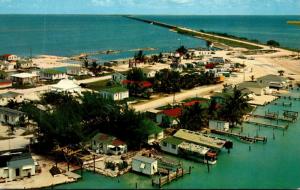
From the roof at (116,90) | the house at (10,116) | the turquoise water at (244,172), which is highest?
the roof at (116,90)

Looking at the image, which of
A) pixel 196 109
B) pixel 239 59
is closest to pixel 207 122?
pixel 196 109

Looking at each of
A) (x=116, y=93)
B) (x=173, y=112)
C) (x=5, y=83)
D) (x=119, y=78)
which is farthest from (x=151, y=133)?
(x=5, y=83)

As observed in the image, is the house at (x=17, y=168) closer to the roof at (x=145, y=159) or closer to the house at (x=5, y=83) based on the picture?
the roof at (x=145, y=159)

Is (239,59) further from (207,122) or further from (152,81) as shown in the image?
(207,122)

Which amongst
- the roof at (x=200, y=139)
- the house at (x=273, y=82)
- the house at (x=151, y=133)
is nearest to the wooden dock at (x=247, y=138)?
the roof at (x=200, y=139)

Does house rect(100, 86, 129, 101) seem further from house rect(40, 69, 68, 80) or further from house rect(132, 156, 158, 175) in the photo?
house rect(132, 156, 158, 175)

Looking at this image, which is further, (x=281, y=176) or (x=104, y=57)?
(x=104, y=57)

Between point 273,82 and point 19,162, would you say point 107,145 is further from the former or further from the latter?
point 273,82
